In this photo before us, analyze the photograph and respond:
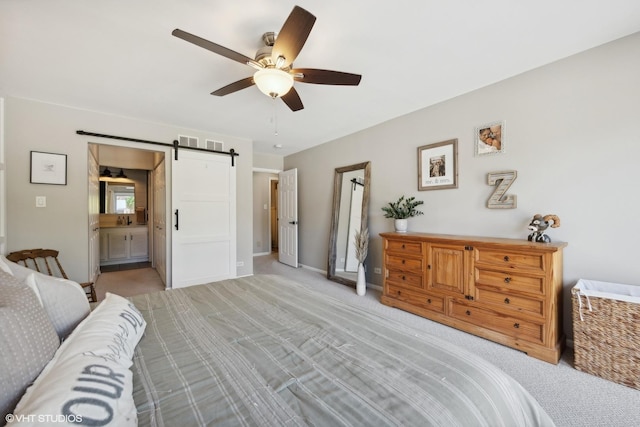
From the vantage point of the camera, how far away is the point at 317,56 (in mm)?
2086

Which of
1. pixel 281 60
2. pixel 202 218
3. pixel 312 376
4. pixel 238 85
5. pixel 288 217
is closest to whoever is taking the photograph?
pixel 312 376

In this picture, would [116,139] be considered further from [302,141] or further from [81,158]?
[302,141]

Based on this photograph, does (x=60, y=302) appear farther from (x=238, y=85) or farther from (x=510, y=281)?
(x=510, y=281)

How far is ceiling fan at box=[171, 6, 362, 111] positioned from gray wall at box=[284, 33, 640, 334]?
66.2 inches

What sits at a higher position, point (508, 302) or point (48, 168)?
point (48, 168)

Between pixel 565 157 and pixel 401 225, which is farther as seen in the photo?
pixel 401 225

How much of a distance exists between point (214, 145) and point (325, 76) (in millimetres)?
2837

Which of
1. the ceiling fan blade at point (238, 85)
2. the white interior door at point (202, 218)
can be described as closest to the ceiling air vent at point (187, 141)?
the white interior door at point (202, 218)

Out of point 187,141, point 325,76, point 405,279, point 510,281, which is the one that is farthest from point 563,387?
point 187,141

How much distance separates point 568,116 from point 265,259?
217 inches

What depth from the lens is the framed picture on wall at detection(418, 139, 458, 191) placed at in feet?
9.50

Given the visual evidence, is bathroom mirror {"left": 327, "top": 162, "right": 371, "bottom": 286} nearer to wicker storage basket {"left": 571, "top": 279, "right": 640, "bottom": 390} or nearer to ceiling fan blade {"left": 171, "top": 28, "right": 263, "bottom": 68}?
wicker storage basket {"left": 571, "top": 279, "right": 640, "bottom": 390}

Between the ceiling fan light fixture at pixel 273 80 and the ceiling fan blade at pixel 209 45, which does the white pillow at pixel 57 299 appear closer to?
the ceiling fan blade at pixel 209 45

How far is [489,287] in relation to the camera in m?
2.28
